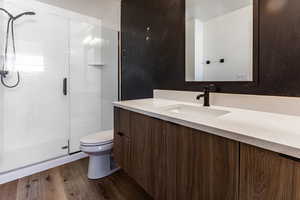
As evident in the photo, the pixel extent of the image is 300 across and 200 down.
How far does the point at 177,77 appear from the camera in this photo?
5.90ft

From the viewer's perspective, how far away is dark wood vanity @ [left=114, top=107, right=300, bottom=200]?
58 cm

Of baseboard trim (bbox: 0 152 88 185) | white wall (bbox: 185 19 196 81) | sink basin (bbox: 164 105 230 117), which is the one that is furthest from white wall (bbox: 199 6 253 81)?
baseboard trim (bbox: 0 152 88 185)

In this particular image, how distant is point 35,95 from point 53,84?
25 centimetres

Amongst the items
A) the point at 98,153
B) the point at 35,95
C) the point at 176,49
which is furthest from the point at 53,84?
the point at 176,49

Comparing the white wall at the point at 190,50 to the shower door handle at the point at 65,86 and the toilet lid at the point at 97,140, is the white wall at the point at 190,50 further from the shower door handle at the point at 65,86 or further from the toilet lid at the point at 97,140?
the shower door handle at the point at 65,86

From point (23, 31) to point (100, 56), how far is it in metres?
1.01

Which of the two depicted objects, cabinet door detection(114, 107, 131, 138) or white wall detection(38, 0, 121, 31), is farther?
white wall detection(38, 0, 121, 31)

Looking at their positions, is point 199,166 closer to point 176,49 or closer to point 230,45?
point 230,45

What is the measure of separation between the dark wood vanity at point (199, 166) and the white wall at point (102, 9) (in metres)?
1.98

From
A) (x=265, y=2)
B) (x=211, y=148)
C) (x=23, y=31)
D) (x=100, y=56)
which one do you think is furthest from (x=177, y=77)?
(x=23, y=31)

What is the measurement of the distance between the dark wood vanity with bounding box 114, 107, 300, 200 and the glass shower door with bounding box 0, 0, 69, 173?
4.48 feet

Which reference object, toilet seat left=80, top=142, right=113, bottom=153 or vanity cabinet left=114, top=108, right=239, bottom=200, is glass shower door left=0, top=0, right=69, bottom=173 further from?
vanity cabinet left=114, top=108, right=239, bottom=200

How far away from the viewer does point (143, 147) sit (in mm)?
1232

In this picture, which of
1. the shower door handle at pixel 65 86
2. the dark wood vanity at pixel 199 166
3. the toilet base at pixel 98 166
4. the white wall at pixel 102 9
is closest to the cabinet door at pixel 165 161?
the dark wood vanity at pixel 199 166
